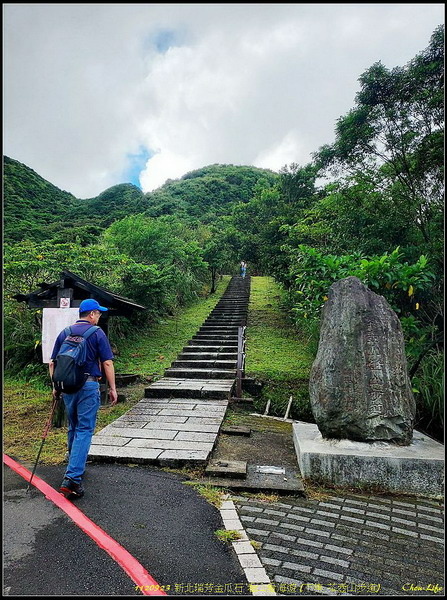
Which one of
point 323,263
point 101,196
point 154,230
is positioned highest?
point 101,196

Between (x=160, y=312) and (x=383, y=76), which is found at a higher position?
(x=383, y=76)

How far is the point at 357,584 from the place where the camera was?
2357 millimetres

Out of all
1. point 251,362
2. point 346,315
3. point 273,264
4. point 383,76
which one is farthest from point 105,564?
point 273,264

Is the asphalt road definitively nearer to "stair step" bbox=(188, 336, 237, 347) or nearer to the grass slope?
the grass slope

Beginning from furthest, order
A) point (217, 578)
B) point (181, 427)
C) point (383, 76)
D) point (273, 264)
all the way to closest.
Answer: point (273, 264), point (383, 76), point (181, 427), point (217, 578)

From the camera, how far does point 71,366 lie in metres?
3.48

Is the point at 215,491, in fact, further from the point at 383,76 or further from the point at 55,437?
the point at 383,76

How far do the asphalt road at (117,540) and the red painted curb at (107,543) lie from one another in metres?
0.04

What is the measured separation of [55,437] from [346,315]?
4.08 meters

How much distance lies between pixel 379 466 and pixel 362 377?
0.90 metres

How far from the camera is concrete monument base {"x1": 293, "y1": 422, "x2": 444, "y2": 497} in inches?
149

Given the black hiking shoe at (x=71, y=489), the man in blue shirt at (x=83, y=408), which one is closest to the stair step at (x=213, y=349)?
the man in blue shirt at (x=83, y=408)

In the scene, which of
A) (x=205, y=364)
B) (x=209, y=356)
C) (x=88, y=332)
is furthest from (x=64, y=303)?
(x=209, y=356)

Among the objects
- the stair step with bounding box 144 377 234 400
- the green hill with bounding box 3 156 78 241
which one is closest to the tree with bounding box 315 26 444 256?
the stair step with bounding box 144 377 234 400
